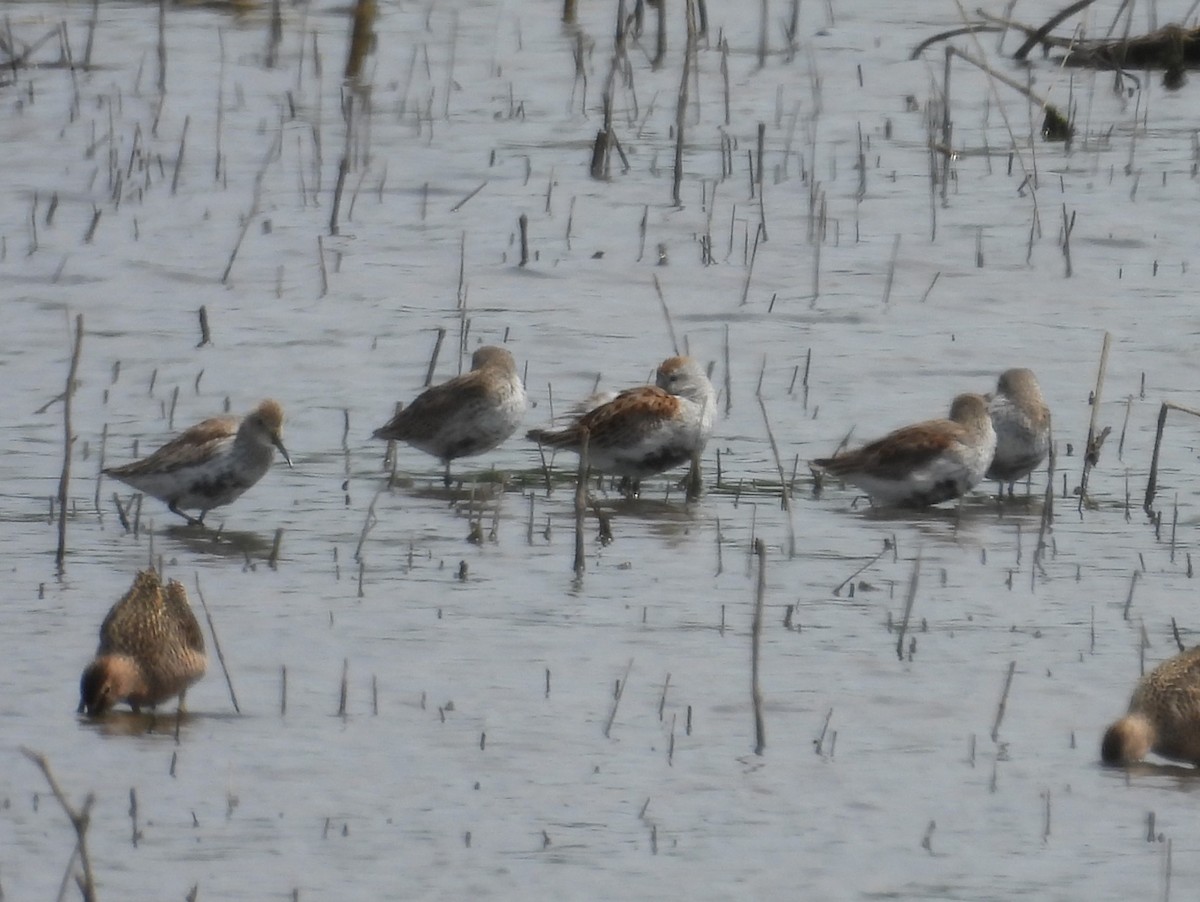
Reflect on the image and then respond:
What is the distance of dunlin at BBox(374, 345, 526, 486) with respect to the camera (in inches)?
425

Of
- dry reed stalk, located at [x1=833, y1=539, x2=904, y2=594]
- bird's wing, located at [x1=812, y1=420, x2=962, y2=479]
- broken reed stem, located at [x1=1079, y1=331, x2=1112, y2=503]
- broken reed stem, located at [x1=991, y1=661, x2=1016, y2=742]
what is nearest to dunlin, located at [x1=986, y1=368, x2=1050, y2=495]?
broken reed stem, located at [x1=1079, y1=331, x2=1112, y2=503]

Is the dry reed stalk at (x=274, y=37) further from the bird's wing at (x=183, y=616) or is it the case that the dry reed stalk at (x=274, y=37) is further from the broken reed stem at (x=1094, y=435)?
the bird's wing at (x=183, y=616)

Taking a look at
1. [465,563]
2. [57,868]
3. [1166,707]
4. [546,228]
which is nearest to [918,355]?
[546,228]

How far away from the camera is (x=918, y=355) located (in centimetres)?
1313

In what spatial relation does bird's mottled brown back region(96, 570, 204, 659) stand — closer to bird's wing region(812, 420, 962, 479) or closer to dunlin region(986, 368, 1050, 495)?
bird's wing region(812, 420, 962, 479)

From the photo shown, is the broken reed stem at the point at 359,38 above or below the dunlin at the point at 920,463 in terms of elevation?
above

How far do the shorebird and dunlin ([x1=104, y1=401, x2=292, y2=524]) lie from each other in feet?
4.38

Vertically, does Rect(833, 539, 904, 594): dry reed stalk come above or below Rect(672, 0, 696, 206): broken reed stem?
below

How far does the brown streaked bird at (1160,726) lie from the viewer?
6.71 m

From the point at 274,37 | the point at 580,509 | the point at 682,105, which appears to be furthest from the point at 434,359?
the point at 274,37

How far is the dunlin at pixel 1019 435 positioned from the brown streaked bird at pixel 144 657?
432cm

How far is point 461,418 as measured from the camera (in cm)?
1080

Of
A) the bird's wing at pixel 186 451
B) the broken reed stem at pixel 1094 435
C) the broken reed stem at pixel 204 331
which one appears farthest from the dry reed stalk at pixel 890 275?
the bird's wing at pixel 186 451

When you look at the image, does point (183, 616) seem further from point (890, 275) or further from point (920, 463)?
point (890, 275)
